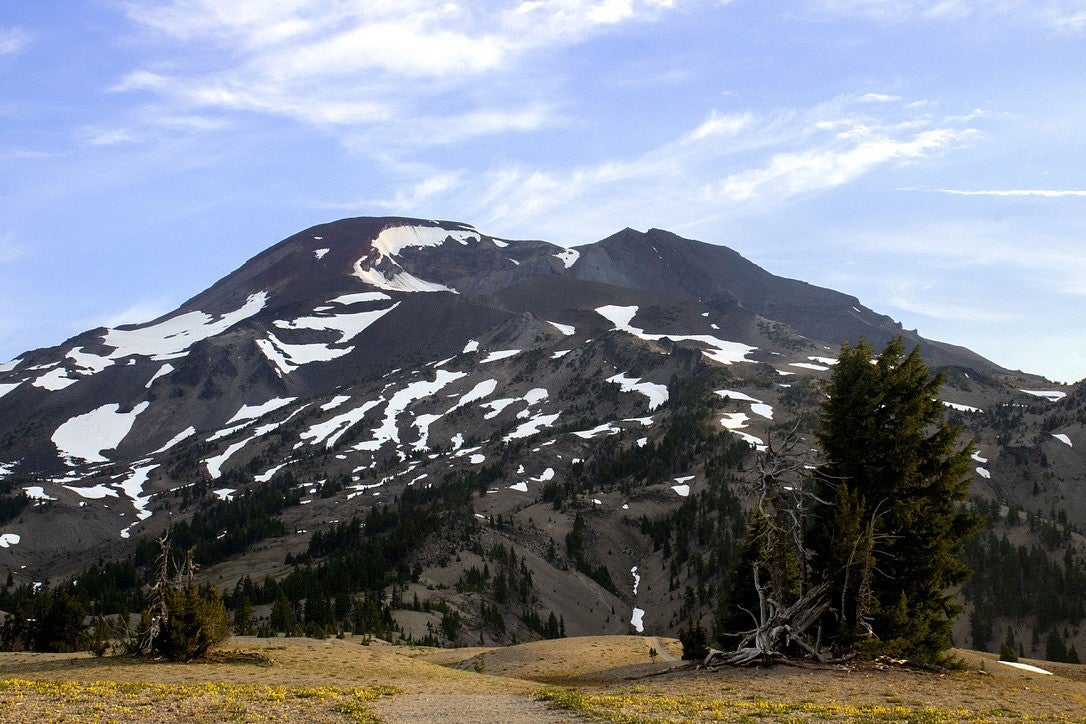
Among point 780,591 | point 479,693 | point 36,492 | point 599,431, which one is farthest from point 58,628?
point 36,492

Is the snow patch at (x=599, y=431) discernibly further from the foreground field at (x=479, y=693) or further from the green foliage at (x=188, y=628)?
the green foliage at (x=188, y=628)

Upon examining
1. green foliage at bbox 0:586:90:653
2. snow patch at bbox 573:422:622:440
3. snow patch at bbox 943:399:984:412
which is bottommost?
green foliage at bbox 0:586:90:653

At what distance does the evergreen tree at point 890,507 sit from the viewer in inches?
1291

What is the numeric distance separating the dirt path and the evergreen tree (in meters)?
13.8

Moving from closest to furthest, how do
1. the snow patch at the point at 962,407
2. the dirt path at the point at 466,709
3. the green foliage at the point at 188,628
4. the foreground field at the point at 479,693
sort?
1. the foreground field at the point at 479,693
2. the dirt path at the point at 466,709
3. the green foliage at the point at 188,628
4. the snow patch at the point at 962,407

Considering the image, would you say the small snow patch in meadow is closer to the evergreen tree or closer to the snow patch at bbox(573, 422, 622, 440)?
the snow patch at bbox(573, 422, 622, 440)

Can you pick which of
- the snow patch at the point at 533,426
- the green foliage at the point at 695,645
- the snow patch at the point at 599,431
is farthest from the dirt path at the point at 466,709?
the snow patch at the point at 533,426

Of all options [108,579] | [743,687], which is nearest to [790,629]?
[743,687]

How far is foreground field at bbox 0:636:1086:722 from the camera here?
2108cm

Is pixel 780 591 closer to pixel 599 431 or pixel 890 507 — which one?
pixel 890 507

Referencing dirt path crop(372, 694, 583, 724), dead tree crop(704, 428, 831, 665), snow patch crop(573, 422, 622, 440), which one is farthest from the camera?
snow patch crop(573, 422, 622, 440)

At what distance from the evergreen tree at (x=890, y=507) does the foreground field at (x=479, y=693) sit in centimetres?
322

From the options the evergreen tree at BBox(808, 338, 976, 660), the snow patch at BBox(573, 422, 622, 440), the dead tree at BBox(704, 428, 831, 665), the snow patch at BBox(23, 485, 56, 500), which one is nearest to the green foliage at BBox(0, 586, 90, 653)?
the dead tree at BBox(704, 428, 831, 665)

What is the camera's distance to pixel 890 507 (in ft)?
116
